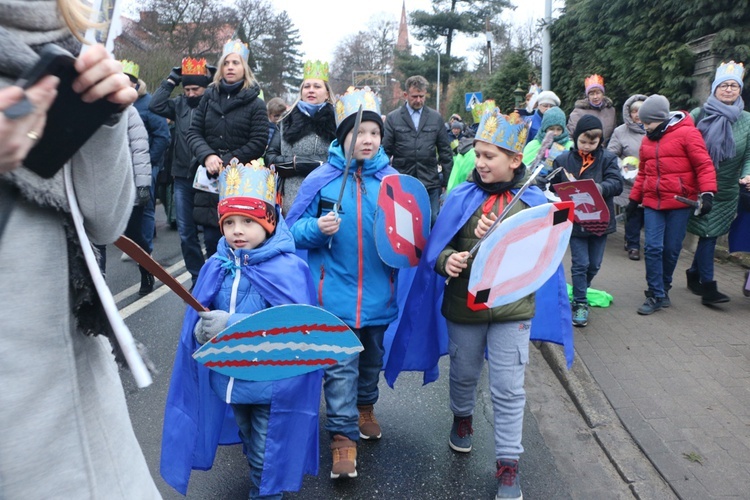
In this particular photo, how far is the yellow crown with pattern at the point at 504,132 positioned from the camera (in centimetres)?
319

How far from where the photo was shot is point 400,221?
343 centimetres

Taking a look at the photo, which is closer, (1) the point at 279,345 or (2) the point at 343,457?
(1) the point at 279,345

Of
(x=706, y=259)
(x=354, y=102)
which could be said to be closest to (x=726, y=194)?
(x=706, y=259)

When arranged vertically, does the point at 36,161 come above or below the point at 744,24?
below

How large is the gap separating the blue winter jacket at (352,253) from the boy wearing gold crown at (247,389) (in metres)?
0.44

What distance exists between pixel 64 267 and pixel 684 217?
5.65m

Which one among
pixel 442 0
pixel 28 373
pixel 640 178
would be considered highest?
pixel 442 0

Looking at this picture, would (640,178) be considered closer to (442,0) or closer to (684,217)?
(684,217)

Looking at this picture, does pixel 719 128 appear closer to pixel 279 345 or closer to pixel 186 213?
pixel 186 213

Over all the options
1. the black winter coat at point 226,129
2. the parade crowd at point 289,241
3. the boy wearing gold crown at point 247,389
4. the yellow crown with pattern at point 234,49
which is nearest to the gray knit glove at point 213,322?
the parade crowd at point 289,241

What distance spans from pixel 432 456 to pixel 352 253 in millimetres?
1180

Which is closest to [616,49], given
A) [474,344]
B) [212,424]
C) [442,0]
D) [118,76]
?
[474,344]

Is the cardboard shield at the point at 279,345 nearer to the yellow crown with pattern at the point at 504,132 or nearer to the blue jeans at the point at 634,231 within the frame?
the yellow crown with pattern at the point at 504,132

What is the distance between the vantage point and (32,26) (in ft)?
3.86
